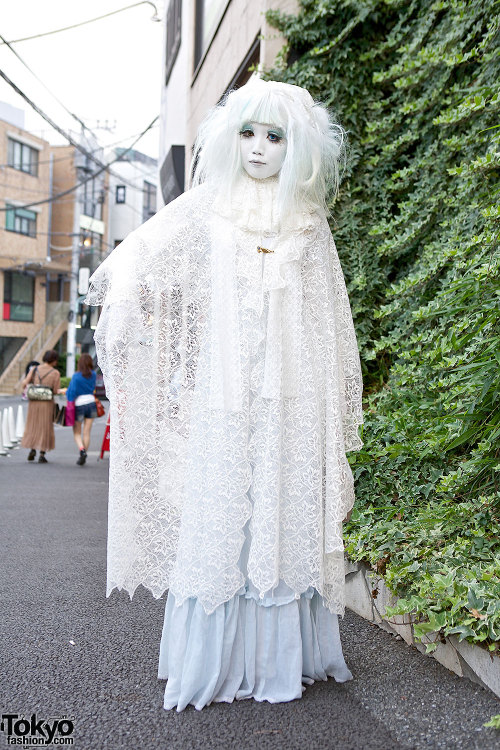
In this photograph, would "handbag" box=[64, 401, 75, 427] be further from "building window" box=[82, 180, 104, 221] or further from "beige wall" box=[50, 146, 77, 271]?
"building window" box=[82, 180, 104, 221]

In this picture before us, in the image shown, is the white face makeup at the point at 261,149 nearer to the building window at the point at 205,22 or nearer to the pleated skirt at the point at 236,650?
the pleated skirt at the point at 236,650

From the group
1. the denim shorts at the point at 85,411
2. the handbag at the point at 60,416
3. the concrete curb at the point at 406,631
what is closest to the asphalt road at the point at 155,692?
the concrete curb at the point at 406,631

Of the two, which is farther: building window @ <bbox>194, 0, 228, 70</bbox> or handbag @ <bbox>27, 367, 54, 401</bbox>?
handbag @ <bbox>27, 367, 54, 401</bbox>

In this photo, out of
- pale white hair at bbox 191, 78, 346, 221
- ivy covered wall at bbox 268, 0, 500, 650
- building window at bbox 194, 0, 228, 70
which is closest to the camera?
pale white hair at bbox 191, 78, 346, 221

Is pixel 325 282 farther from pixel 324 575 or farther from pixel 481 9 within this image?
pixel 481 9

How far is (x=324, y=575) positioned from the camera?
2629 millimetres

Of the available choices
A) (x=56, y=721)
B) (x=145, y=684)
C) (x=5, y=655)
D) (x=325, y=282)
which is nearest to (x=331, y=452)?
(x=325, y=282)

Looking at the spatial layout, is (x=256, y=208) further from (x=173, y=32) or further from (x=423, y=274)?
(x=173, y=32)

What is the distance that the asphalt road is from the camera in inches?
89.2

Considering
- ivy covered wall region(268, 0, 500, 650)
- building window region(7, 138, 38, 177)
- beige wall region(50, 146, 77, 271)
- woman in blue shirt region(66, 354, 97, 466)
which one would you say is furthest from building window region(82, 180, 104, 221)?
→ ivy covered wall region(268, 0, 500, 650)

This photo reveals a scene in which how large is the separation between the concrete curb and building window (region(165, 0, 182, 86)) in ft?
36.6

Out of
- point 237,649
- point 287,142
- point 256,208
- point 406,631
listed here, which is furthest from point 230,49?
point 237,649

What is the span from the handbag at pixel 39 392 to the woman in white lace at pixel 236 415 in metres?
8.03

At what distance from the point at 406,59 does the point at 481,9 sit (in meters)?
0.70
